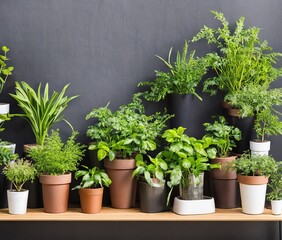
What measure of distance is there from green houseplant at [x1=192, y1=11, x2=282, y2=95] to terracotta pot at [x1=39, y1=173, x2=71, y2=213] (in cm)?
97

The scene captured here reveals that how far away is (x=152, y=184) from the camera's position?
323 centimetres

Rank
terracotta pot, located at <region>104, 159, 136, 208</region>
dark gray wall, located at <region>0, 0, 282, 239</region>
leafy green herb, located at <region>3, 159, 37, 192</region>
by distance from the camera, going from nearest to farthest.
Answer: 1. leafy green herb, located at <region>3, 159, 37, 192</region>
2. terracotta pot, located at <region>104, 159, 136, 208</region>
3. dark gray wall, located at <region>0, 0, 282, 239</region>

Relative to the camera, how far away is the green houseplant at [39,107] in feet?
11.0

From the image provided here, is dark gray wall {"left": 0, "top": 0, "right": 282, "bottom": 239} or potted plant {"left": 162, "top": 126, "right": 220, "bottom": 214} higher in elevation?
dark gray wall {"left": 0, "top": 0, "right": 282, "bottom": 239}

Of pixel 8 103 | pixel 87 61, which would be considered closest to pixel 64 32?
pixel 87 61

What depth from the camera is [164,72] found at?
3520 millimetres

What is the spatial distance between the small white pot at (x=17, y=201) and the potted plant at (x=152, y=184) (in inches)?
24.6

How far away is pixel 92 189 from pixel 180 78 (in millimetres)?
807

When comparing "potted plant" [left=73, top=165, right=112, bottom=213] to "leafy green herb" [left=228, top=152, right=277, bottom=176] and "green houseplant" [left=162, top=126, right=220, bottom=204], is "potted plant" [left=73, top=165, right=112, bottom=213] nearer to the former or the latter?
"green houseplant" [left=162, top=126, right=220, bottom=204]

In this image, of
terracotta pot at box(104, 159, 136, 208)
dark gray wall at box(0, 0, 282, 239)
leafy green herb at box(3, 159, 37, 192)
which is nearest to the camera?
leafy green herb at box(3, 159, 37, 192)

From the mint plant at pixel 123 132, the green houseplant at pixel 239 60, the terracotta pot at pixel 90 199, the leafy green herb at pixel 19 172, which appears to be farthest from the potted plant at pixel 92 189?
the green houseplant at pixel 239 60

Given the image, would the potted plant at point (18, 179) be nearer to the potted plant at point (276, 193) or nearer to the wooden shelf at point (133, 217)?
the wooden shelf at point (133, 217)

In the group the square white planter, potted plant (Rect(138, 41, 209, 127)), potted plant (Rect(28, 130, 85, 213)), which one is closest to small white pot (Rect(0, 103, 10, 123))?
potted plant (Rect(28, 130, 85, 213))

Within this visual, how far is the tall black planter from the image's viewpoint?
325 cm
